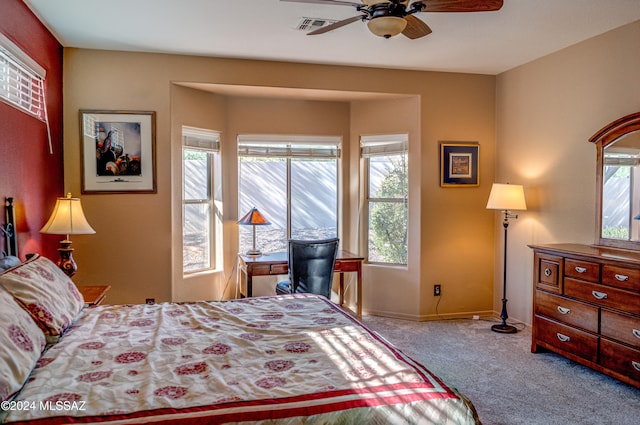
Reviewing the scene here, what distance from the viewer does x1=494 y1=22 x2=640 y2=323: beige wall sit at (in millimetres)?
3586

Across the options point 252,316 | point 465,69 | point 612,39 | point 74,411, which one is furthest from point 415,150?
point 74,411

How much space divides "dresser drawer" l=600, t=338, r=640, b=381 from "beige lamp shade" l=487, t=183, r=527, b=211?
1437mm

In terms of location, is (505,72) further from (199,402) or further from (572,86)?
(199,402)

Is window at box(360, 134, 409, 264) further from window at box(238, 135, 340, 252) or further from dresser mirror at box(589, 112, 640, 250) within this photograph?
dresser mirror at box(589, 112, 640, 250)

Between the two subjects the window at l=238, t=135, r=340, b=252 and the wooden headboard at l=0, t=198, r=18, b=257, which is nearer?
the wooden headboard at l=0, t=198, r=18, b=257

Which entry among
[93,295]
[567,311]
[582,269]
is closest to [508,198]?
[582,269]

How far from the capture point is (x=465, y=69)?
4.68 metres

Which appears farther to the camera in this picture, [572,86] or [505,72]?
[505,72]

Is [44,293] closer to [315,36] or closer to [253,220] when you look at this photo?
[253,220]

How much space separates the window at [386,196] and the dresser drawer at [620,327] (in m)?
2.10

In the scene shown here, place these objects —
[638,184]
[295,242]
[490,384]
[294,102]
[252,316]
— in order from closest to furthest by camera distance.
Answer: [252,316]
[490,384]
[638,184]
[295,242]
[294,102]

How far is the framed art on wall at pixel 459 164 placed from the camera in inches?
189

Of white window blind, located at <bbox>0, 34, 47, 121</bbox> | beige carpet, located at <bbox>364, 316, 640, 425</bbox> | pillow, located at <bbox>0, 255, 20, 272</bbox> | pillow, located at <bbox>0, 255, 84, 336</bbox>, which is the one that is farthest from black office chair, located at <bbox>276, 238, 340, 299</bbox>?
white window blind, located at <bbox>0, 34, 47, 121</bbox>

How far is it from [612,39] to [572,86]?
0.48 meters
